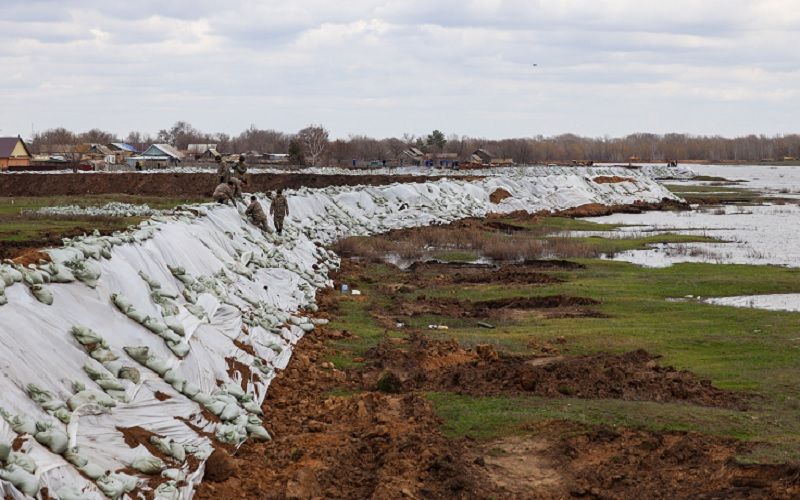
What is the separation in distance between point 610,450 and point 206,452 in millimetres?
4330

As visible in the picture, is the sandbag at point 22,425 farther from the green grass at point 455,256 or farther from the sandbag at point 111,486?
the green grass at point 455,256

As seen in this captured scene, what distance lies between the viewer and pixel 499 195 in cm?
5597

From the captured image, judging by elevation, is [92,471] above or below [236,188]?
below

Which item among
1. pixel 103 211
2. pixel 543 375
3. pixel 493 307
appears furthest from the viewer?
pixel 103 211

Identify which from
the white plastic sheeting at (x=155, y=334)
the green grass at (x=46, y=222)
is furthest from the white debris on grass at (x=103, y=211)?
the white plastic sheeting at (x=155, y=334)

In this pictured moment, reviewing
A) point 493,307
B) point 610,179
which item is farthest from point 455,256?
point 610,179

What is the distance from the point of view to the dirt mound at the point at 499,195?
55.2 meters

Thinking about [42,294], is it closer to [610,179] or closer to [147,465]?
[147,465]

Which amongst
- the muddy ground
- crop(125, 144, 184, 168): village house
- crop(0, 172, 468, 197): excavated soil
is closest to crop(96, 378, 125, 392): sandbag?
the muddy ground

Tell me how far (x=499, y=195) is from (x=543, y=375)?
42.6 m

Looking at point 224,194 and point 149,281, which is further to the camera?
point 224,194

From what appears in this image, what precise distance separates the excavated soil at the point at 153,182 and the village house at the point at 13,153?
18.2 meters

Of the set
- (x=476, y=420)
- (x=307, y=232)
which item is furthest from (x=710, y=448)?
(x=307, y=232)

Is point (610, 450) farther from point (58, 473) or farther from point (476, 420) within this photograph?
point (58, 473)
